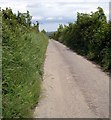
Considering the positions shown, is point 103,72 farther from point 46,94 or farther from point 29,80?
point 29,80

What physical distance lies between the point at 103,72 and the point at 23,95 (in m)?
9.05

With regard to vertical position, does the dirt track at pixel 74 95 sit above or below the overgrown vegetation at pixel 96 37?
below

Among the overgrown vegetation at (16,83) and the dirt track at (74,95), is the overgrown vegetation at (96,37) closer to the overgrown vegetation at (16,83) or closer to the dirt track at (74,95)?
the dirt track at (74,95)

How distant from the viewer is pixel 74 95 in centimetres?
1223

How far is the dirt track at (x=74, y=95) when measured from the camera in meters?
9.98

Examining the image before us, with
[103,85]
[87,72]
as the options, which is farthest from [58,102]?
[87,72]

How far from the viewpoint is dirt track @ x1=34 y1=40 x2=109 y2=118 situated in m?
9.98

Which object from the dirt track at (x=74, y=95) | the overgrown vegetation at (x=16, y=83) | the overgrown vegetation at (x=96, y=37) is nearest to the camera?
the overgrown vegetation at (x=16, y=83)

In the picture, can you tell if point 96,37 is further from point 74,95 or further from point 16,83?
point 16,83

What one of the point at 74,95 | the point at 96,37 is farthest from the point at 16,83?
the point at 96,37

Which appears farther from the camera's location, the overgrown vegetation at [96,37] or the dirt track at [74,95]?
the overgrown vegetation at [96,37]

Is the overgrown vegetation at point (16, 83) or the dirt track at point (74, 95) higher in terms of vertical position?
the overgrown vegetation at point (16, 83)

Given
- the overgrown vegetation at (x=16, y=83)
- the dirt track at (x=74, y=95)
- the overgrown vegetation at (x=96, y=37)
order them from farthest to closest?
the overgrown vegetation at (x=96, y=37), the dirt track at (x=74, y=95), the overgrown vegetation at (x=16, y=83)

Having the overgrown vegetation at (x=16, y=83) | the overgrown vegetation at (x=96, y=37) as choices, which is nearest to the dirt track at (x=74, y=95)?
the overgrown vegetation at (x=16, y=83)
